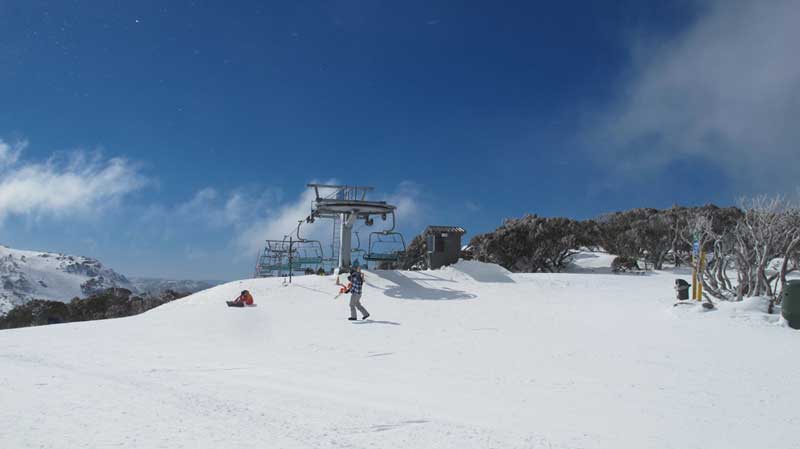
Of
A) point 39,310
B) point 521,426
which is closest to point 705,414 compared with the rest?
point 521,426

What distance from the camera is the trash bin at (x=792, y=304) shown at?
12.5 m

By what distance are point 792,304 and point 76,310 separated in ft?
166

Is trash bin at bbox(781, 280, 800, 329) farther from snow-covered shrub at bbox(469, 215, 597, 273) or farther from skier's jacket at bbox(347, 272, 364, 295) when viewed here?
snow-covered shrub at bbox(469, 215, 597, 273)

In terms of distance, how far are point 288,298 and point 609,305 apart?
11.9 m

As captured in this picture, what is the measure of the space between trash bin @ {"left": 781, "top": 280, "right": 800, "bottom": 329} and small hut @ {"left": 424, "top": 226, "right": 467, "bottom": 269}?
16025mm

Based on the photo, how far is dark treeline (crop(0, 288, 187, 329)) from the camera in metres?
43.2

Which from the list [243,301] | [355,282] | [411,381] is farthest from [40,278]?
[411,381]

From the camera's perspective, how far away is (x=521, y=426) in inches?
196

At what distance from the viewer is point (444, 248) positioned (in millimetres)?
27250

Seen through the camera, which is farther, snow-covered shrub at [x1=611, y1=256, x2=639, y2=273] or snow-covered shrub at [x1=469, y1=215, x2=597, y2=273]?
snow-covered shrub at [x1=469, y1=215, x2=597, y2=273]

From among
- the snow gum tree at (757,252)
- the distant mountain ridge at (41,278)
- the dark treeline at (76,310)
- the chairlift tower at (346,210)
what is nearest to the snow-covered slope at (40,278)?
the distant mountain ridge at (41,278)

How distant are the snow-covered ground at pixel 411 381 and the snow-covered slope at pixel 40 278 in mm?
151231

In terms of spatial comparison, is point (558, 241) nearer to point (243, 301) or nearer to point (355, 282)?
point (243, 301)

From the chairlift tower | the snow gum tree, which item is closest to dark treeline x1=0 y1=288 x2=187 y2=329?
the chairlift tower
